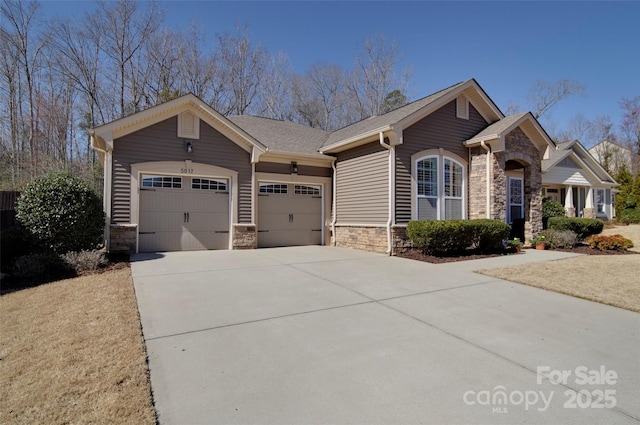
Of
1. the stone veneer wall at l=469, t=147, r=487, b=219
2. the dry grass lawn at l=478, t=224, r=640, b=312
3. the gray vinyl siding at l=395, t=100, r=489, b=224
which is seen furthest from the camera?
the stone veneer wall at l=469, t=147, r=487, b=219

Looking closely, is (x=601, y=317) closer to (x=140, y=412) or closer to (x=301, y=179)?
(x=140, y=412)

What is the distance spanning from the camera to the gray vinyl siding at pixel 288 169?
38.0ft

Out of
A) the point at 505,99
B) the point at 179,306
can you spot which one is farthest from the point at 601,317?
the point at 505,99

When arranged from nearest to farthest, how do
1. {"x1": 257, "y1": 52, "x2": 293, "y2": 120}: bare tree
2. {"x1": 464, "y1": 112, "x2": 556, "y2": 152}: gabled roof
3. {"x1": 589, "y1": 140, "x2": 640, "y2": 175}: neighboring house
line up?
1. {"x1": 464, "y1": 112, "x2": 556, "y2": 152}: gabled roof
2. {"x1": 257, "y1": 52, "x2": 293, "y2": 120}: bare tree
3. {"x1": 589, "y1": 140, "x2": 640, "y2": 175}: neighboring house

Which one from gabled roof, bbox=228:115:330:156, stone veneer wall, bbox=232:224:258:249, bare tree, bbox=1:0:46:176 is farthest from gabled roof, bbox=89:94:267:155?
bare tree, bbox=1:0:46:176

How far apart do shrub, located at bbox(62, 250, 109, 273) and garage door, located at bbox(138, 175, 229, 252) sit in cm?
253

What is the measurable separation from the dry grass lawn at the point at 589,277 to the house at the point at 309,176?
3151mm

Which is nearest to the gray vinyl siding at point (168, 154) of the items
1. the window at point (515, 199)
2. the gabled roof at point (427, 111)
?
the gabled roof at point (427, 111)

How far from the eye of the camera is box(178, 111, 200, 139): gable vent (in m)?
10.3

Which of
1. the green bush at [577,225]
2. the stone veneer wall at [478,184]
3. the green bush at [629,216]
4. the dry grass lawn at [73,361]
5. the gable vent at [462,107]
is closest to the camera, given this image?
the dry grass lawn at [73,361]

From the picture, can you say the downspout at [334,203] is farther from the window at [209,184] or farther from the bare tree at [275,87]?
the bare tree at [275,87]

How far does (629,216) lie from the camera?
21.5m

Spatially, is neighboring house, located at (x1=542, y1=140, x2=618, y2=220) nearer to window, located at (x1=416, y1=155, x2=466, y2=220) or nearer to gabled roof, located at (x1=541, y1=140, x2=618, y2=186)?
gabled roof, located at (x1=541, y1=140, x2=618, y2=186)

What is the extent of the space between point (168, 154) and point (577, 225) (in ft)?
47.5
